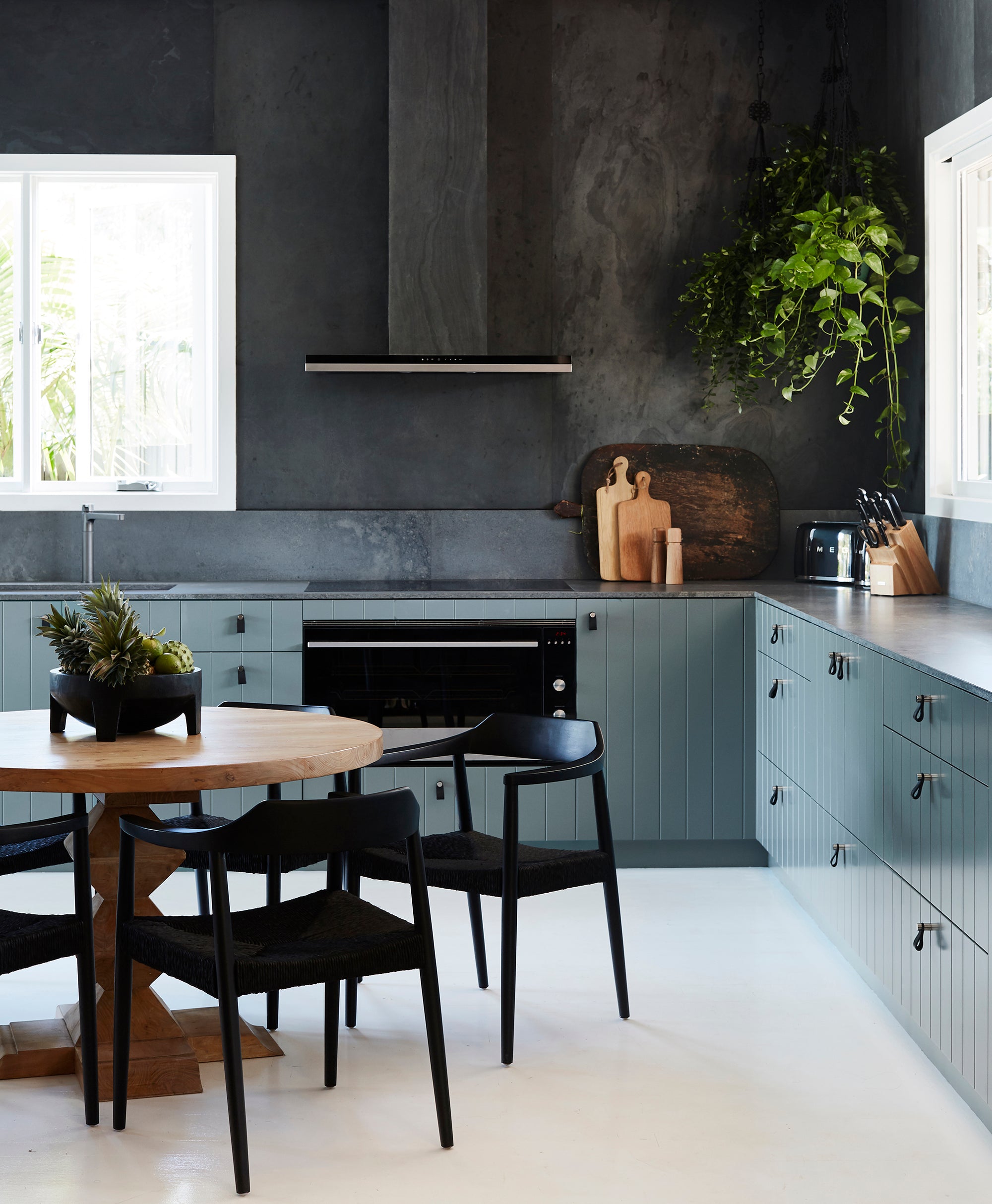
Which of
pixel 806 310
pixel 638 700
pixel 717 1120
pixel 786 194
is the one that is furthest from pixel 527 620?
pixel 717 1120

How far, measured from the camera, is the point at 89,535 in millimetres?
4777

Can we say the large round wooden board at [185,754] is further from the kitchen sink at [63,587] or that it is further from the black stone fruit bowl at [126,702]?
the kitchen sink at [63,587]

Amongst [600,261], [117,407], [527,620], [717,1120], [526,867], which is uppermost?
[600,261]

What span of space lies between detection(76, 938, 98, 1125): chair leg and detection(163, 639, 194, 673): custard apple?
2.00ft

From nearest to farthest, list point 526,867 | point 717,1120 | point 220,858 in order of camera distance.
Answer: point 220,858, point 717,1120, point 526,867

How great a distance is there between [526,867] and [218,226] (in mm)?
3062

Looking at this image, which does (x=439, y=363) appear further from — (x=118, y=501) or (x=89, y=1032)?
(x=89, y=1032)

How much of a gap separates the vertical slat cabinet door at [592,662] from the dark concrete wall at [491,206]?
68 cm

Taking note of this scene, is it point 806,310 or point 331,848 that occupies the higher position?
point 806,310

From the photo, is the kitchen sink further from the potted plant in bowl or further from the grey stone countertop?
the potted plant in bowl

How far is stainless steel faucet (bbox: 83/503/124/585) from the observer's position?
469 centimetres

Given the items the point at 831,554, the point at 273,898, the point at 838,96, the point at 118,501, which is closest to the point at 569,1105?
the point at 273,898

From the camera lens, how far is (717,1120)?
263cm

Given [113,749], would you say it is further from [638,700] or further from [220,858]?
[638,700]
